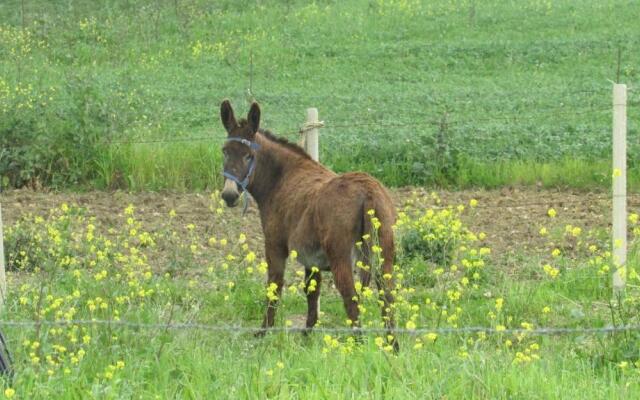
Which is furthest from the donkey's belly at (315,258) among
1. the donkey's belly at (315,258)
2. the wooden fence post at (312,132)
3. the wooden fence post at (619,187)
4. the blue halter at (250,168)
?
the wooden fence post at (619,187)

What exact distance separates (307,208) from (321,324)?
3.25 feet

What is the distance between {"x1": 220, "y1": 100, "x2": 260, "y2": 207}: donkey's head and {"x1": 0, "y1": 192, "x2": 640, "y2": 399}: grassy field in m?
0.53

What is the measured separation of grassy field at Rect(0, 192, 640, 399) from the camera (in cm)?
638

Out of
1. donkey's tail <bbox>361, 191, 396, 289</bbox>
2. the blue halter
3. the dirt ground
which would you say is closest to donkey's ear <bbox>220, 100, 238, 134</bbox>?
the blue halter

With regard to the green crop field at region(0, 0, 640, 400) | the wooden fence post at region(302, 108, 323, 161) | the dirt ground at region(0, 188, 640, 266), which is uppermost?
the wooden fence post at region(302, 108, 323, 161)

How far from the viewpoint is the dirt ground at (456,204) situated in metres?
11.8

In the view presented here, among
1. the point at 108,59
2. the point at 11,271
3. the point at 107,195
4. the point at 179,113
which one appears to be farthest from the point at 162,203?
the point at 108,59

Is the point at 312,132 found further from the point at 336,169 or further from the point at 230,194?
the point at 336,169

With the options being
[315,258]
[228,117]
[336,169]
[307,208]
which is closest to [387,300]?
[315,258]

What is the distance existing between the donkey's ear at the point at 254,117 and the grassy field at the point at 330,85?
4.89 metres

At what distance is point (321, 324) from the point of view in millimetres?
8922

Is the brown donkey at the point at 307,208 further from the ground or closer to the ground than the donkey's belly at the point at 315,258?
further from the ground

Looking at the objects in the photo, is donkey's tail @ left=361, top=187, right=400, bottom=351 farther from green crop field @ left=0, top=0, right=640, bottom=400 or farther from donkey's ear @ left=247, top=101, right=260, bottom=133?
donkey's ear @ left=247, top=101, right=260, bottom=133

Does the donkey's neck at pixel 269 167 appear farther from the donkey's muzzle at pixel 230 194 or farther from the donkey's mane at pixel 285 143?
the donkey's muzzle at pixel 230 194
